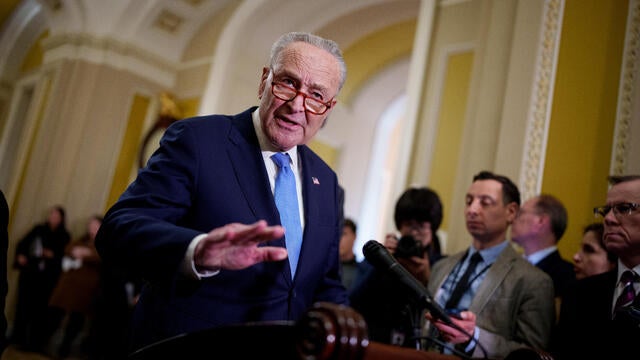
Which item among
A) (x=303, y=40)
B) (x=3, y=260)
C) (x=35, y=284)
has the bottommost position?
(x=35, y=284)

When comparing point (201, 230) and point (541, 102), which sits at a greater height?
point (541, 102)

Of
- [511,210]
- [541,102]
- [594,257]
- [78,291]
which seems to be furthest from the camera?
[78,291]

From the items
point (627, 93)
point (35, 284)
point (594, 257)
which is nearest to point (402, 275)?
point (594, 257)

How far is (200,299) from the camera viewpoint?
115cm

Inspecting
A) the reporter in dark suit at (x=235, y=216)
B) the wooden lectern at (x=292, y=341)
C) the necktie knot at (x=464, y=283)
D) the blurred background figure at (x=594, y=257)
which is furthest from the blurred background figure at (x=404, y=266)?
the wooden lectern at (x=292, y=341)

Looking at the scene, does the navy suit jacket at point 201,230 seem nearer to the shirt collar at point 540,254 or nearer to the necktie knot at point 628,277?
the necktie knot at point 628,277

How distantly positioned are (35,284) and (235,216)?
5.31 m

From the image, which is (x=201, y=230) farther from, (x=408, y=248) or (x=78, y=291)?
(x=78, y=291)

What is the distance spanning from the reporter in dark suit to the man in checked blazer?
0.59m

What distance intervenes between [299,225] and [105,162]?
6.92 metres

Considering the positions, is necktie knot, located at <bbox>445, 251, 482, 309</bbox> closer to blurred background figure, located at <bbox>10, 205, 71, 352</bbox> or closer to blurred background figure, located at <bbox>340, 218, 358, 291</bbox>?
blurred background figure, located at <bbox>340, 218, 358, 291</bbox>

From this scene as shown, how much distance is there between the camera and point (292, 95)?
1381 mm

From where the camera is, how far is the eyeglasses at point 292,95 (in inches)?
54.1

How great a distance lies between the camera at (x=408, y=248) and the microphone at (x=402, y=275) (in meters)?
0.87
